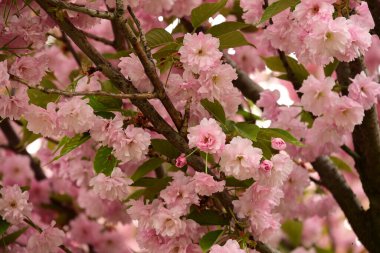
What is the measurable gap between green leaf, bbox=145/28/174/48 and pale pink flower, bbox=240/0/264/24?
311 mm

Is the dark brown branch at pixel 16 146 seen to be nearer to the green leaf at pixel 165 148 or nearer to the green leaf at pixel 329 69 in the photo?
the green leaf at pixel 165 148

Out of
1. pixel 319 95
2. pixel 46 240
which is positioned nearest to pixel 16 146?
pixel 46 240

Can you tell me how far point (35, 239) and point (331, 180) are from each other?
746 mm

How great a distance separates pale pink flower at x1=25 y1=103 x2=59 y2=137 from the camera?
116cm

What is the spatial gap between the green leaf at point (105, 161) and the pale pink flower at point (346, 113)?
0.47 metres

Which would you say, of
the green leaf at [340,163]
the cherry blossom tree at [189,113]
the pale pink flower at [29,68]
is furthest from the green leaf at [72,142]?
the green leaf at [340,163]

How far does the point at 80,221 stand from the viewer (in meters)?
2.31

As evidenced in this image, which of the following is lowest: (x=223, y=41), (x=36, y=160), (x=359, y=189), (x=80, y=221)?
(x=359, y=189)

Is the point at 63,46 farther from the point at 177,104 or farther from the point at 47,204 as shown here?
the point at 177,104

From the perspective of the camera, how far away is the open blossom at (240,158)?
108cm

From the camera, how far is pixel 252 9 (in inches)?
57.1

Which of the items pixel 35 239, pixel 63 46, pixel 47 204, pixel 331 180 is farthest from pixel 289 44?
pixel 47 204

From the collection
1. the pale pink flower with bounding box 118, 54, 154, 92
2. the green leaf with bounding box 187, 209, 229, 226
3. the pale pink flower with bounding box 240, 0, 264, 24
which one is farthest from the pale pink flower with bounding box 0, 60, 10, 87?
the pale pink flower with bounding box 240, 0, 264, 24

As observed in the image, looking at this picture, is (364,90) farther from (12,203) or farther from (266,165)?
(12,203)
